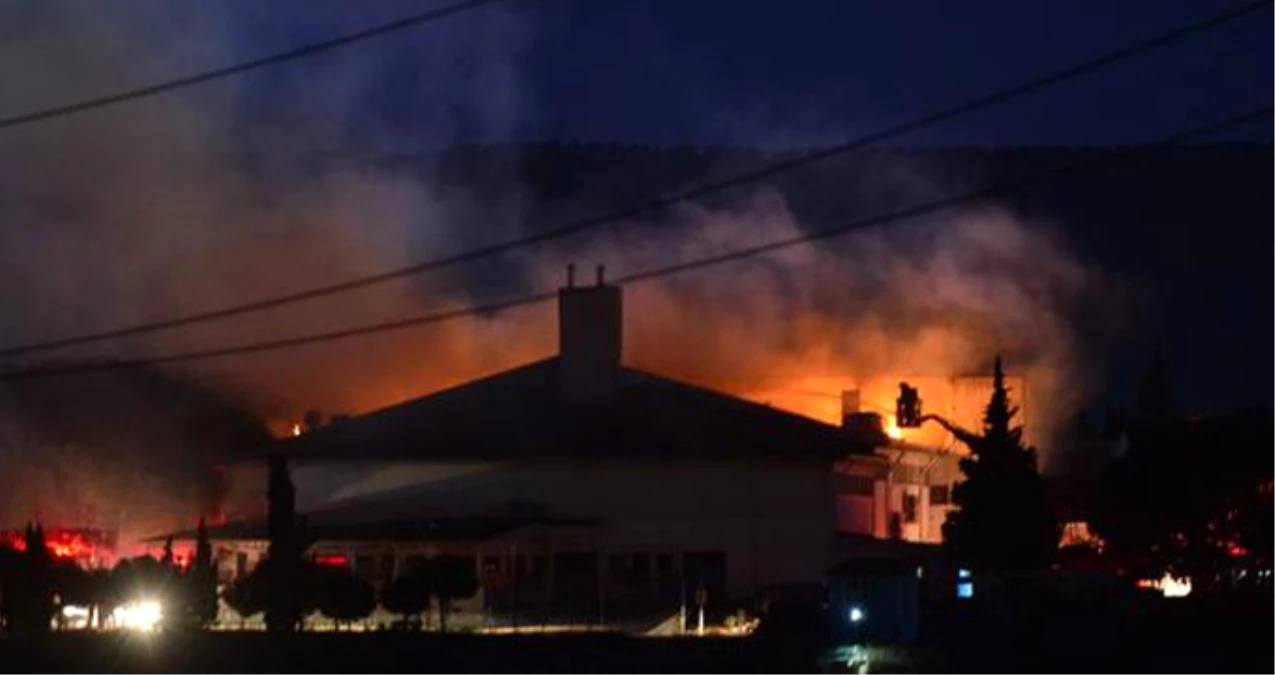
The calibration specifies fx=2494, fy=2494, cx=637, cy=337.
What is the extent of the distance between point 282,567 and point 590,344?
815 inches

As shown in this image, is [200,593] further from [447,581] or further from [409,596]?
[447,581]

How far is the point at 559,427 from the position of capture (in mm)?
62531

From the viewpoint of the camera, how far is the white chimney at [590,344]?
62.9 metres

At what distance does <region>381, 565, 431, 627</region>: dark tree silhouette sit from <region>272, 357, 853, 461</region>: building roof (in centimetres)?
1324

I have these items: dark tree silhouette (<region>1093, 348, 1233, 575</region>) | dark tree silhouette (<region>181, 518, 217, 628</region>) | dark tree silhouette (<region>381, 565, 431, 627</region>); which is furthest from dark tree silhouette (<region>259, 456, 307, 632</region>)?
dark tree silhouette (<region>1093, 348, 1233, 575</region>)

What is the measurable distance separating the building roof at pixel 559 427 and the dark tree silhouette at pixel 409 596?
43.5 ft

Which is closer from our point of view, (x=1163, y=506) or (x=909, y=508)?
(x=1163, y=506)

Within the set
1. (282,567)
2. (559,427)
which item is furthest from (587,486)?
(282,567)

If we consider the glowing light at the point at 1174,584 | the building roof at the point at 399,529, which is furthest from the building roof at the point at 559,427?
the glowing light at the point at 1174,584

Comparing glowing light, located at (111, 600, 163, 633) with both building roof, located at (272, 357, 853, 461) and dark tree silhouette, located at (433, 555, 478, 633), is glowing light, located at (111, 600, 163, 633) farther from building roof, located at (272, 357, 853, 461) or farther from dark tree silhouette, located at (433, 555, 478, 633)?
building roof, located at (272, 357, 853, 461)

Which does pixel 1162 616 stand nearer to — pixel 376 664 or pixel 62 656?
pixel 376 664

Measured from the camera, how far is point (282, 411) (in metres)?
76.3

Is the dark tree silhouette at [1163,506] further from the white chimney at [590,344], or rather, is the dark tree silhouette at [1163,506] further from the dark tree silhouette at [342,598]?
the dark tree silhouette at [342,598]

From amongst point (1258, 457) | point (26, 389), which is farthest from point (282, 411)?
point (1258, 457)
